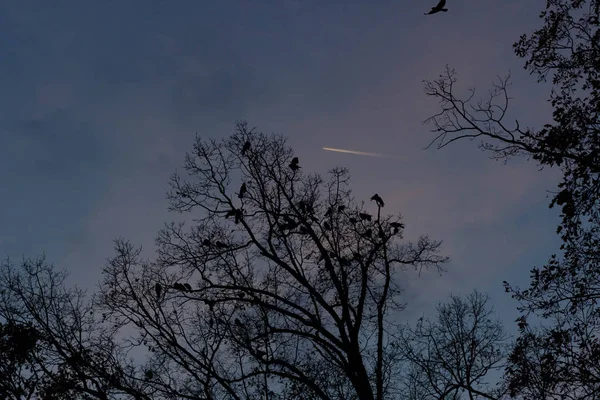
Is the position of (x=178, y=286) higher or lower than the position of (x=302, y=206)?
lower

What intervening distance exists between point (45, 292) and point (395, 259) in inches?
532

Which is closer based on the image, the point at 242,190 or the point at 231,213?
the point at 242,190

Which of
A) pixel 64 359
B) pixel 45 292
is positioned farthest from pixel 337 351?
pixel 45 292

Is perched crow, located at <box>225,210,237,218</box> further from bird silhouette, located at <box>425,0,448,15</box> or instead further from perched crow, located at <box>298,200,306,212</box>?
bird silhouette, located at <box>425,0,448,15</box>

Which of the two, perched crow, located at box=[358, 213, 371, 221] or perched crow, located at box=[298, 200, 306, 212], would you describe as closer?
perched crow, located at box=[358, 213, 371, 221]

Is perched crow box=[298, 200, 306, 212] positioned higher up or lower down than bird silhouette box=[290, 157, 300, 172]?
lower down

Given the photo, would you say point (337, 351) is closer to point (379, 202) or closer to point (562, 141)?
point (379, 202)

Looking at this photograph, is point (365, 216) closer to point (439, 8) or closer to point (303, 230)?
point (303, 230)

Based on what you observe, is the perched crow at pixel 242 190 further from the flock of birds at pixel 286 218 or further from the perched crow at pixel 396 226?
the perched crow at pixel 396 226

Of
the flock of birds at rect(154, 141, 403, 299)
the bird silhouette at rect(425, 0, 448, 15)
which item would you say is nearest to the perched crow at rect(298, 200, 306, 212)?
the flock of birds at rect(154, 141, 403, 299)

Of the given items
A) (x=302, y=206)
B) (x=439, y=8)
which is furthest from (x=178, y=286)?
(x=439, y=8)

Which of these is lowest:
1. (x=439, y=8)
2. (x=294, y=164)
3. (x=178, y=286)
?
(x=178, y=286)

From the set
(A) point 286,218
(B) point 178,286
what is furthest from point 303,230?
(B) point 178,286

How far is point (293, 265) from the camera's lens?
14.5 meters
